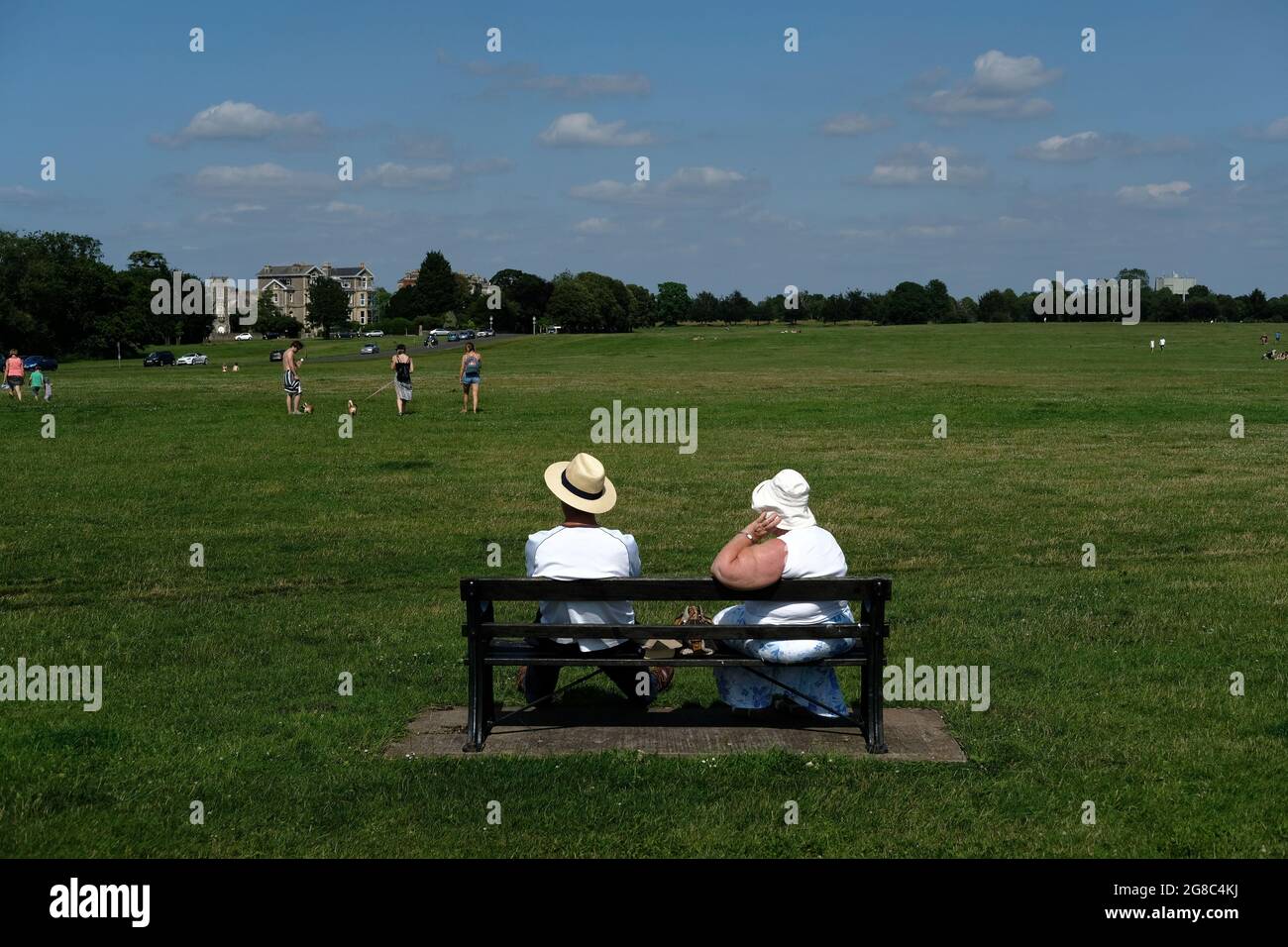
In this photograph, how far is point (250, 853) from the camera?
563 cm

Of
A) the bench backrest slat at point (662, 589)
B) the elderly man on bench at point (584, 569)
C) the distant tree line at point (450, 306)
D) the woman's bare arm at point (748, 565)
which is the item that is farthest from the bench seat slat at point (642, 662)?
the distant tree line at point (450, 306)

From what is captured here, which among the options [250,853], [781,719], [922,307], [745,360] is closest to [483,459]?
[781,719]

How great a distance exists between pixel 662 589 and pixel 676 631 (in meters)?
0.27

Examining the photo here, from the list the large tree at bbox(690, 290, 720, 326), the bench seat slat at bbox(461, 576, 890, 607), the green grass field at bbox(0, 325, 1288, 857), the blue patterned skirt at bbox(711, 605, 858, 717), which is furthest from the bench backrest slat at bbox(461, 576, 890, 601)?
the large tree at bbox(690, 290, 720, 326)

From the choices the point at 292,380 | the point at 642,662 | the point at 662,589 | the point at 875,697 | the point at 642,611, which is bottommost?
the point at 642,611

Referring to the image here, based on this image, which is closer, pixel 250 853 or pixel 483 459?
pixel 250 853

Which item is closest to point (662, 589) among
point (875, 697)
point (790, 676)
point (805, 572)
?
point (805, 572)

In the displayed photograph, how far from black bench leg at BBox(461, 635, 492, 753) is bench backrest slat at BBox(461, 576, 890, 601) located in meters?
0.32

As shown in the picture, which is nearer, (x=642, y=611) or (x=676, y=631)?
(x=676, y=631)

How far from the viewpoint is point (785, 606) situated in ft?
24.0

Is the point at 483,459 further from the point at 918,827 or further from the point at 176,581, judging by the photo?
the point at 918,827

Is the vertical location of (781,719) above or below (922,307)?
below

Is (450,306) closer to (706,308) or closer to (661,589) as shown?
(706,308)
